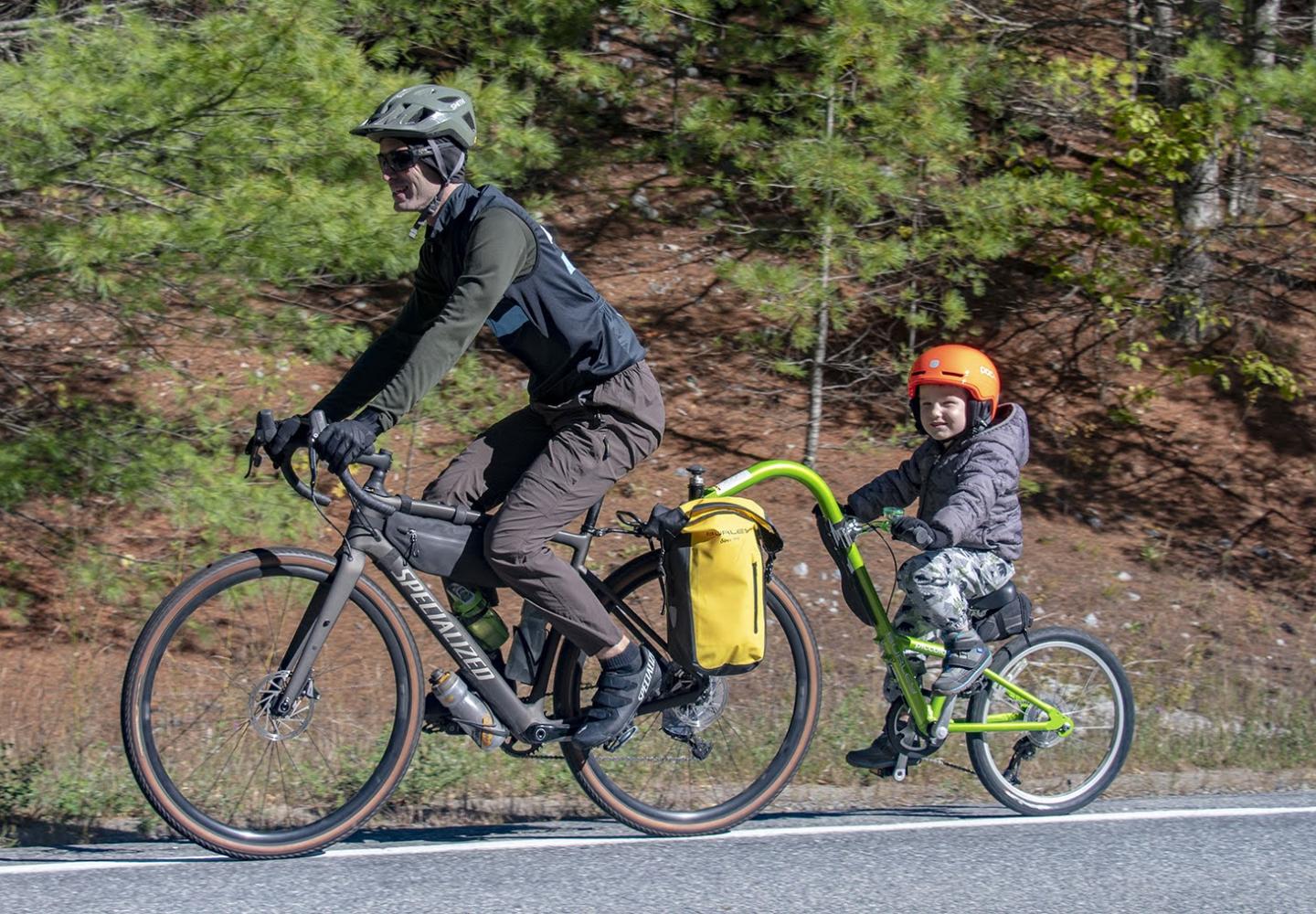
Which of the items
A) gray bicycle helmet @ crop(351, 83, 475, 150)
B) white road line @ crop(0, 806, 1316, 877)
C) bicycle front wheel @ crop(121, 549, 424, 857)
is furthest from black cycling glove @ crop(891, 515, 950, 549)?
gray bicycle helmet @ crop(351, 83, 475, 150)

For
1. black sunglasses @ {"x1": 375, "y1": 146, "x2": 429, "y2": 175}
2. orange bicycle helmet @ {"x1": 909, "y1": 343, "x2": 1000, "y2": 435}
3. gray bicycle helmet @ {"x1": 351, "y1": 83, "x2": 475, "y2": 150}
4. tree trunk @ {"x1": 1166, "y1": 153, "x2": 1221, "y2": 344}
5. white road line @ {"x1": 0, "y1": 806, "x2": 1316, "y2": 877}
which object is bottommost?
tree trunk @ {"x1": 1166, "y1": 153, "x2": 1221, "y2": 344}

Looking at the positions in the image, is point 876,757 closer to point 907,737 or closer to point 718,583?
point 907,737

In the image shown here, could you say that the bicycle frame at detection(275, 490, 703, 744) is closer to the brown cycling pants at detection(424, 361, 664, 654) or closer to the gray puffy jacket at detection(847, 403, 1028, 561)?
the brown cycling pants at detection(424, 361, 664, 654)

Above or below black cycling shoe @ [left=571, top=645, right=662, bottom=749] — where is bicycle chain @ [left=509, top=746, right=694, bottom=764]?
below

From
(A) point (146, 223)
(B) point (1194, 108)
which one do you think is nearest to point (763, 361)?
(B) point (1194, 108)

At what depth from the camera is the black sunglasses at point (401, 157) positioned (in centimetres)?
446

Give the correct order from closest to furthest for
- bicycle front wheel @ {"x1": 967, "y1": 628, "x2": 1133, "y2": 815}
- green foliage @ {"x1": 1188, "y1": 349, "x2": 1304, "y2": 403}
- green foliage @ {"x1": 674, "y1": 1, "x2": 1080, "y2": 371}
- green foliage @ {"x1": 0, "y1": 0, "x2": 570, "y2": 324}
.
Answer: bicycle front wheel @ {"x1": 967, "y1": 628, "x2": 1133, "y2": 815} < green foliage @ {"x1": 0, "y1": 0, "x2": 570, "y2": 324} < green foliage @ {"x1": 674, "y1": 1, "x2": 1080, "y2": 371} < green foliage @ {"x1": 1188, "y1": 349, "x2": 1304, "y2": 403}

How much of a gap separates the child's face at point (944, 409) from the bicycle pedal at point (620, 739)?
1.42m

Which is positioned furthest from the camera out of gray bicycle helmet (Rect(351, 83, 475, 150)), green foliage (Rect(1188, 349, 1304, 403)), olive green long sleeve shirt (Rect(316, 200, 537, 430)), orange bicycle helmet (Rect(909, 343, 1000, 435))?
green foliage (Rect(1188, 349, 1304, 403))

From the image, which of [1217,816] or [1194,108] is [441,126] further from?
[1194,108]

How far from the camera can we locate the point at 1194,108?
30.9 feet

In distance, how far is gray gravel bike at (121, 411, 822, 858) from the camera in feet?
14.9

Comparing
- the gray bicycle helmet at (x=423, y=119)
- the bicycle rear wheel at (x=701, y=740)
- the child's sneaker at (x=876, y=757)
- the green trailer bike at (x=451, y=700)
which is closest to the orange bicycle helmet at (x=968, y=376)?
the green trailer bike at (x=451, y=700)

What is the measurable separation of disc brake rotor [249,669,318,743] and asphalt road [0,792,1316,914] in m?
0.39
